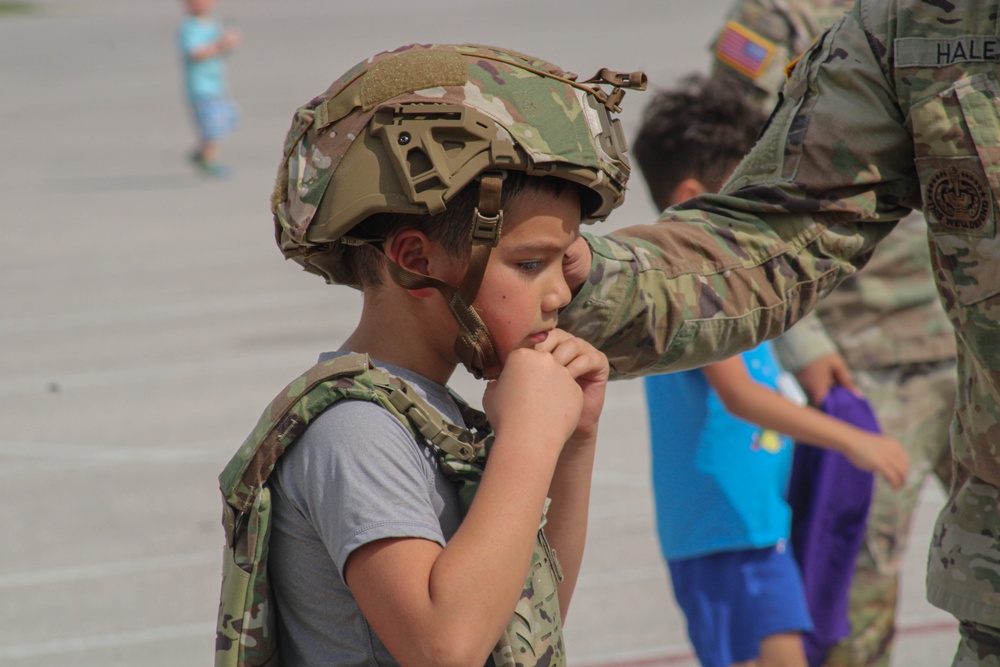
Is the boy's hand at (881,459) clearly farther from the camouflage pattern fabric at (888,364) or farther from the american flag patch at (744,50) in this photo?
the american flag patch at (744,50)

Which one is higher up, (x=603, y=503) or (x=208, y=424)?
(x=603, y=503)

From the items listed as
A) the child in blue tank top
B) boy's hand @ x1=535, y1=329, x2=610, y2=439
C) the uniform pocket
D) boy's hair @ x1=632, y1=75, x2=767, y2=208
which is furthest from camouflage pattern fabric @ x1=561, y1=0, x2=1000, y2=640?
boy's hair @ x1=632, y1=75, x2=767, y2=208

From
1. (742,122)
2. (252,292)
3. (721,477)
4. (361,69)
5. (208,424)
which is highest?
(361,69)

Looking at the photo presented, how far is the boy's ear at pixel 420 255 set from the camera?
1.94 metres

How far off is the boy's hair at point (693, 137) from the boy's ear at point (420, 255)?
6.91ft

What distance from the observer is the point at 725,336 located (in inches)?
94.9

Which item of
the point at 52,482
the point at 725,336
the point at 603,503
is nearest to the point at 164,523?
the point at 52,482

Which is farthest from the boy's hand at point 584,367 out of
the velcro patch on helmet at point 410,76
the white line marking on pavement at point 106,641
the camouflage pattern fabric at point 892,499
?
the white line marking on pavement at point 106,641

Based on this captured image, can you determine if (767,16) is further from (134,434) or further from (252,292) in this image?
(252,292)

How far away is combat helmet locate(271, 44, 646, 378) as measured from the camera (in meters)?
1.86

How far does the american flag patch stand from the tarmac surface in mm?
2022

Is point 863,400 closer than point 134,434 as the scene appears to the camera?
Yes

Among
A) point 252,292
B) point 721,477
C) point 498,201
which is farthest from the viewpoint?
point 252,292

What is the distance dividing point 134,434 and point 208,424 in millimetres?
393
